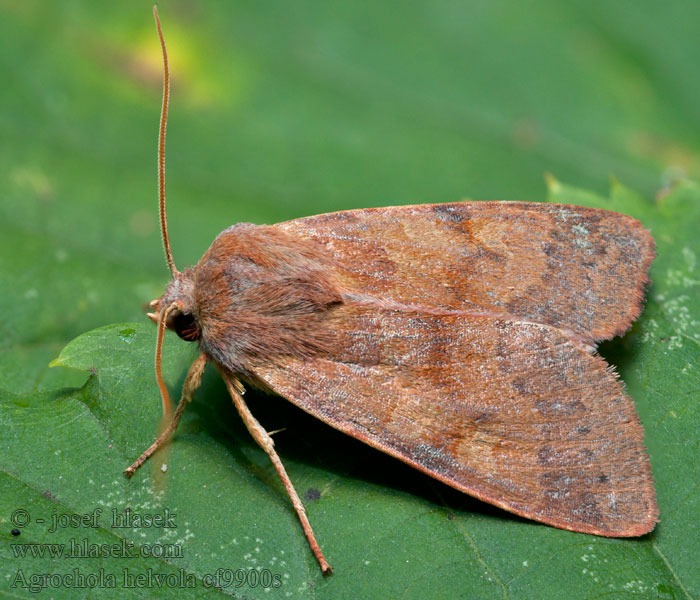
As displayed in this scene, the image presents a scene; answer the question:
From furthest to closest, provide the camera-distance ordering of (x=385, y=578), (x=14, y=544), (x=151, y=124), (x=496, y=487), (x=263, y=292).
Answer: (x=151, y=124)
(x=263, y=292)
(x=496, y=487)
(x=385, y=578)
(x=14, y=544)

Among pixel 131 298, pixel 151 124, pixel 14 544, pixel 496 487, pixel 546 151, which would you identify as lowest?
Result: pixel 131 298

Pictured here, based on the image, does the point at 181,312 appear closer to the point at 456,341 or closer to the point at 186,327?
the point at 186,327

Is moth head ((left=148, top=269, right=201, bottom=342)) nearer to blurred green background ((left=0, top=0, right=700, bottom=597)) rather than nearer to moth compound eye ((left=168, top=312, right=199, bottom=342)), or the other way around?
moth compound eye ((left=168, top=312, right=199, bottom=342))

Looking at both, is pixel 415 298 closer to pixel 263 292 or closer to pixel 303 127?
pixel 263 292

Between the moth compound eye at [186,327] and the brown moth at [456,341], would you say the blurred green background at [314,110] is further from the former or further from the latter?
the brown moth at [456,341]

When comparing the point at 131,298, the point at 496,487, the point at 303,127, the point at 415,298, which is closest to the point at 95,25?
the point at 303,127

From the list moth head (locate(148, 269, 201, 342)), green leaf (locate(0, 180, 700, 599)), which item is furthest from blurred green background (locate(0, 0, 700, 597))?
green leaf (locate(0, 180, 700, 599))

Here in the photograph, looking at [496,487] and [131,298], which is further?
[131,298]

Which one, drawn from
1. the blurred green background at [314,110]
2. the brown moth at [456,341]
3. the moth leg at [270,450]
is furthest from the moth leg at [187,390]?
the blurred green background at [314,110]
